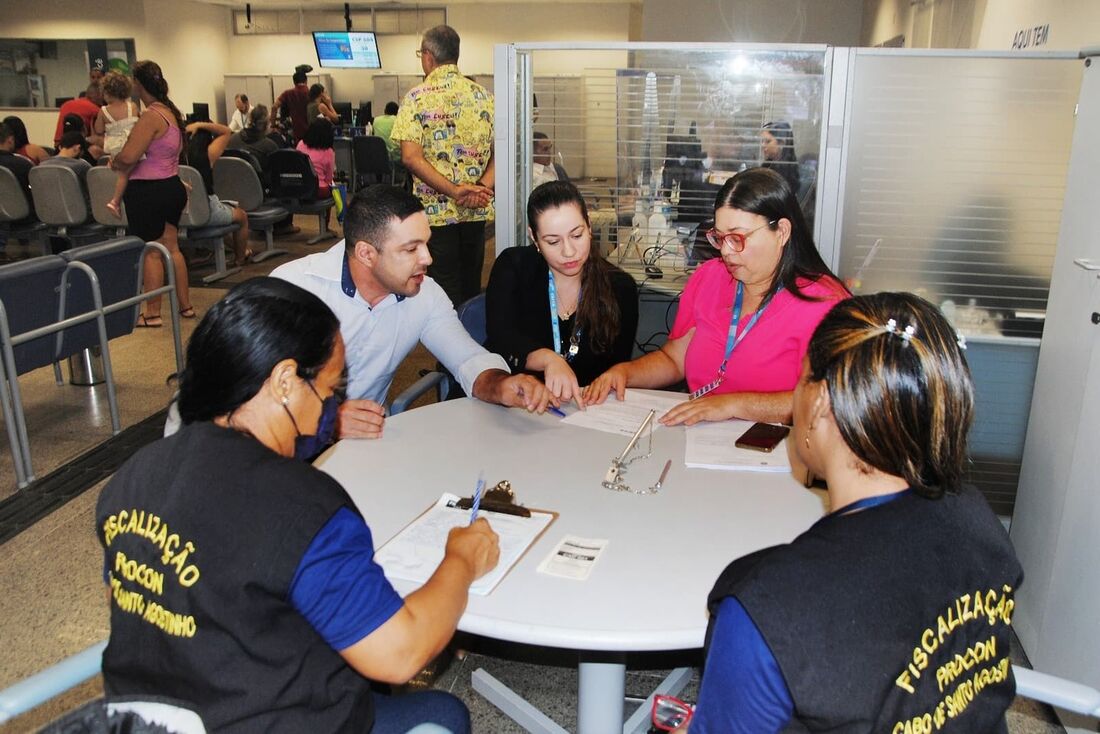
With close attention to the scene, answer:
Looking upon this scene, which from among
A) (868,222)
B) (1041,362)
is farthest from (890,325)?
(868,222)

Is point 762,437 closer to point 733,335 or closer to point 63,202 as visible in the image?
point 733,335

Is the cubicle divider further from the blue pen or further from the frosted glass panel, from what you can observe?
the blue pen

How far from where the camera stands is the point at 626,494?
5.63 feet

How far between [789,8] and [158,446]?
860 centimetres

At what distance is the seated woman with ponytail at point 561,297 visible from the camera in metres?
2.50

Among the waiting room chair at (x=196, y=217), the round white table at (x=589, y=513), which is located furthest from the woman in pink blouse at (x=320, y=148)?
the round white table at (x=589, y=513)

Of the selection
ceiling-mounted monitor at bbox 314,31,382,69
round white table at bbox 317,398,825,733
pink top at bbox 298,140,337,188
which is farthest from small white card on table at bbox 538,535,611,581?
ceiling-mounted monitor at bbox 314,31,382,69

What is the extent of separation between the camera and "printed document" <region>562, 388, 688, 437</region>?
83.0 inches

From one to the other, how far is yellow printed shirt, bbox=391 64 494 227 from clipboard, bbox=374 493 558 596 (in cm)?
268

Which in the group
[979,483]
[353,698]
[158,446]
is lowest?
[979,483]

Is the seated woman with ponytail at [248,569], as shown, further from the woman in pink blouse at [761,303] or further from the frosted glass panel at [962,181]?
the frosted glass panel at [962,181]

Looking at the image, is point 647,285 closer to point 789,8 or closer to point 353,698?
point 353,698

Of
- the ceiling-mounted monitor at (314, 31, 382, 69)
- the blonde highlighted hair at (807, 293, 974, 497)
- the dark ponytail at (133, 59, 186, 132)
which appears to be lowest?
the blonde highlighted hair at (807, 293, 974, 497)

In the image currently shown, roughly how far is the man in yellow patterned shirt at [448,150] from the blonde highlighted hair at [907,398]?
3.12m
